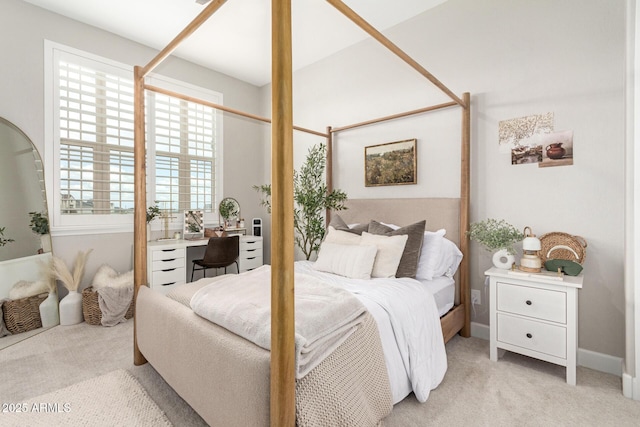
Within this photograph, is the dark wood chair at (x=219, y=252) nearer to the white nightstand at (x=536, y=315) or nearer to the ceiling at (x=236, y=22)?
the ceiling at (x=236, y=22)

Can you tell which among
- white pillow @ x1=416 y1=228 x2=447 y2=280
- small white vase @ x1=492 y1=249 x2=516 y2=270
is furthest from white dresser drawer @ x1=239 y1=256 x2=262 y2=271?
small white vase @ x1=492 y1=249 x2=516 y2=270

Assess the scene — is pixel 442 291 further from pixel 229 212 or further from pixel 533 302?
pixel 229 212

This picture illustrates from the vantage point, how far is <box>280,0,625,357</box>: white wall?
2004 millimetres

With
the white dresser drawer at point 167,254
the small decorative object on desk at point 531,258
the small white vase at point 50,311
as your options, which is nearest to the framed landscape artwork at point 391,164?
the small decorative object on desk at point 531,258

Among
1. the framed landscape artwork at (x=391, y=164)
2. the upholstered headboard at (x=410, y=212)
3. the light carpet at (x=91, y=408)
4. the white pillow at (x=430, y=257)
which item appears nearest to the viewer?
the light carpet at (x=91, y=408)

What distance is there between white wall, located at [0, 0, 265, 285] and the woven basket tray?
3670mm

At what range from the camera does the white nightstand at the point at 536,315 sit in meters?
1.81

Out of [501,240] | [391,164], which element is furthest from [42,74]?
[501,240]

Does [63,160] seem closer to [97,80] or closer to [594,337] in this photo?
[97,80]

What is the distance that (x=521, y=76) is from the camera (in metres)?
2.33

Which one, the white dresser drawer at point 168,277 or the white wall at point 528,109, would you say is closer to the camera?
the white wall at point 528,109

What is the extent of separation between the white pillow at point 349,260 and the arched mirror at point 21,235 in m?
2.51

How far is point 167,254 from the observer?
124 inches

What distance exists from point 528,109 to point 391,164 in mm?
1202
